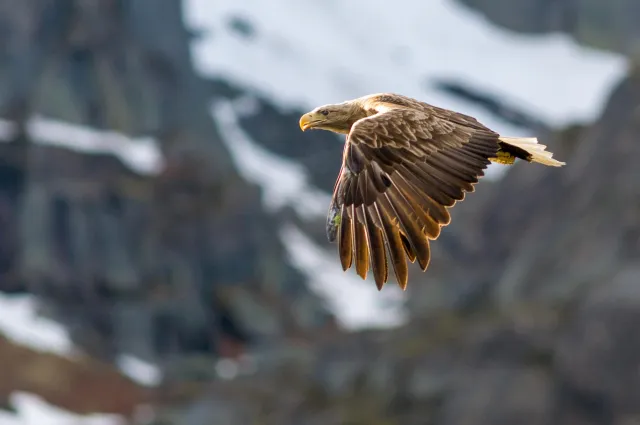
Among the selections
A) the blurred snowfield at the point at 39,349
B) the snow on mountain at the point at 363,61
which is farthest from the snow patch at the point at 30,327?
the snow on mountain at the point at 363,61

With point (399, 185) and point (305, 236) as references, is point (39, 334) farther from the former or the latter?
point (399, 185)

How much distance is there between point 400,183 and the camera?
12047mm

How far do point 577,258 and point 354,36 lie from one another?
5624 centimetres

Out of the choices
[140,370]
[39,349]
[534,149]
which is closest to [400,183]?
[534,149]

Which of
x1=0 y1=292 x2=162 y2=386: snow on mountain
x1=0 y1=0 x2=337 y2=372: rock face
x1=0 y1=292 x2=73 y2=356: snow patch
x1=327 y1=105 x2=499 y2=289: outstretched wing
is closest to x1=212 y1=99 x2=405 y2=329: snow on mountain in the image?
x1=0 y1=0 x2=337 y2=372: rock face

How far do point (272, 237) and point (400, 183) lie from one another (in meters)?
61.6

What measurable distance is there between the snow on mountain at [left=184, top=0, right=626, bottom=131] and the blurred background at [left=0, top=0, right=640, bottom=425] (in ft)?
0.88

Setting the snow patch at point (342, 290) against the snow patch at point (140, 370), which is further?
the snow patch at point (342, 290)

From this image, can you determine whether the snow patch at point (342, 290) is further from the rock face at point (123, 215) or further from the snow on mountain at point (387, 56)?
the snow on mountain at point (387, 56)

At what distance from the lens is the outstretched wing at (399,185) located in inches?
452

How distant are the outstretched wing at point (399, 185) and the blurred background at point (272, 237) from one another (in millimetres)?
31513

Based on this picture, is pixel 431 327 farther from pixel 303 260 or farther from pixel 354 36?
pixel 354 36

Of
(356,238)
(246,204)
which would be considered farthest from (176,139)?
(356,238)

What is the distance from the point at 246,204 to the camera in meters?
74.7
